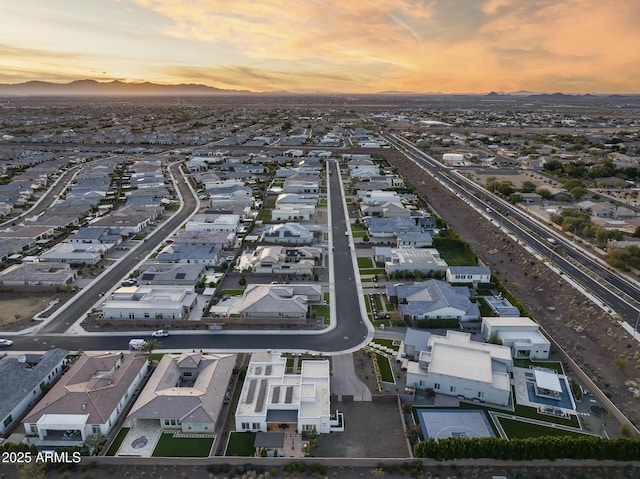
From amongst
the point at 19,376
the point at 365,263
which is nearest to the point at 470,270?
the point at 365,263

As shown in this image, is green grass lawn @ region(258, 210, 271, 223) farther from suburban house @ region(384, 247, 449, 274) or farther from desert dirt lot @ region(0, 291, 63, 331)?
desert dirt lot @ region(0, 291, 63, 331)

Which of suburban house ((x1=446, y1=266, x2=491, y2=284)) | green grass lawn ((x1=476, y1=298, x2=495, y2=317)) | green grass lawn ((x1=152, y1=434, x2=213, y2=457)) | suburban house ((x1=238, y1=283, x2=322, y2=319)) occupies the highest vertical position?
suburban house ((x1=446, y1=266, x2=491, y2=284))

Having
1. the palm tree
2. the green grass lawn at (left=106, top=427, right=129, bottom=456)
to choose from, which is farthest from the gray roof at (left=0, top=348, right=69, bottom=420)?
the green grass lawn at (left=106, top=427, right=129, bottom=456)

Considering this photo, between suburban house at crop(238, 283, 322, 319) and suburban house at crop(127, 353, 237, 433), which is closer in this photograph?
suburban house at crop(127, 353, 237, 433)

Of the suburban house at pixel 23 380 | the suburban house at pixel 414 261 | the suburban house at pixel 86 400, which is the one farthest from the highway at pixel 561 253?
the suburban house at pixel 23 380

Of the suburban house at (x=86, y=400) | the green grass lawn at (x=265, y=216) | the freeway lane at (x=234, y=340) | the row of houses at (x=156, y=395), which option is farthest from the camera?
the green grass lawn at (x=265, y=216)

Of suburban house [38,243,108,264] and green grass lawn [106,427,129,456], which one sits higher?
suburban house [38,243,108,264]

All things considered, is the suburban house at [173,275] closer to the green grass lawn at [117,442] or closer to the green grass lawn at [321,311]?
the green grass lawn at [321,311]

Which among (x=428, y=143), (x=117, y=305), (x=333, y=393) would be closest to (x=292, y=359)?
(x=333, y=393)
